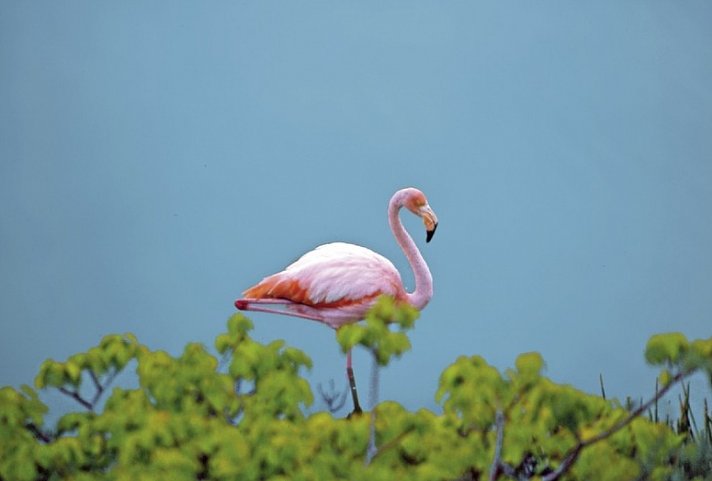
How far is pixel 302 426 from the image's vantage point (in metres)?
2.62

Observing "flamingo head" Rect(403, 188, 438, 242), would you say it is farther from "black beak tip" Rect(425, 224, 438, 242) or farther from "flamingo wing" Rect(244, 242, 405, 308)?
"flamingo wing" Rect(244, 242, 405, 308)

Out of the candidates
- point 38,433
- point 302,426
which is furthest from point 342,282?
point 302,426

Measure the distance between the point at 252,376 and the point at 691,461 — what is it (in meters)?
1.24

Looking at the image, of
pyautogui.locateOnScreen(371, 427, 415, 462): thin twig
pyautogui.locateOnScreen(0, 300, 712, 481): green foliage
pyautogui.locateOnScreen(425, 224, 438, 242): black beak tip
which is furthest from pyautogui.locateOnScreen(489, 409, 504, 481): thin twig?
pyautogui.locateOnScreen(425, 224, 438, 242): black beak tip

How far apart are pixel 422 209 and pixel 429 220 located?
0.06 metres

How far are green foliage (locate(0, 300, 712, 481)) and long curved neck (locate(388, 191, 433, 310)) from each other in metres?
1.24

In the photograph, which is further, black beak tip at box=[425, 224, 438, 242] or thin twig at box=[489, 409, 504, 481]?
black beak tip at box=[425, 224, 438, 242]

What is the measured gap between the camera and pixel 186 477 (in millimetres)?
2438

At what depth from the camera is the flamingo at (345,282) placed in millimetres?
4113

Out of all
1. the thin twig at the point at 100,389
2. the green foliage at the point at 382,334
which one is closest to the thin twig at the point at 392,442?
the green foliage at the point at 382,334

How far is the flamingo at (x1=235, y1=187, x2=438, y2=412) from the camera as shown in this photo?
411cm

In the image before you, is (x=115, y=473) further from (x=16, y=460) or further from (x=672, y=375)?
(x=672, y=375)

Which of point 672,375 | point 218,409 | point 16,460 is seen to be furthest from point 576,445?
point 16,460

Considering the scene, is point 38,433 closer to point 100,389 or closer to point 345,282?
point 100,389
